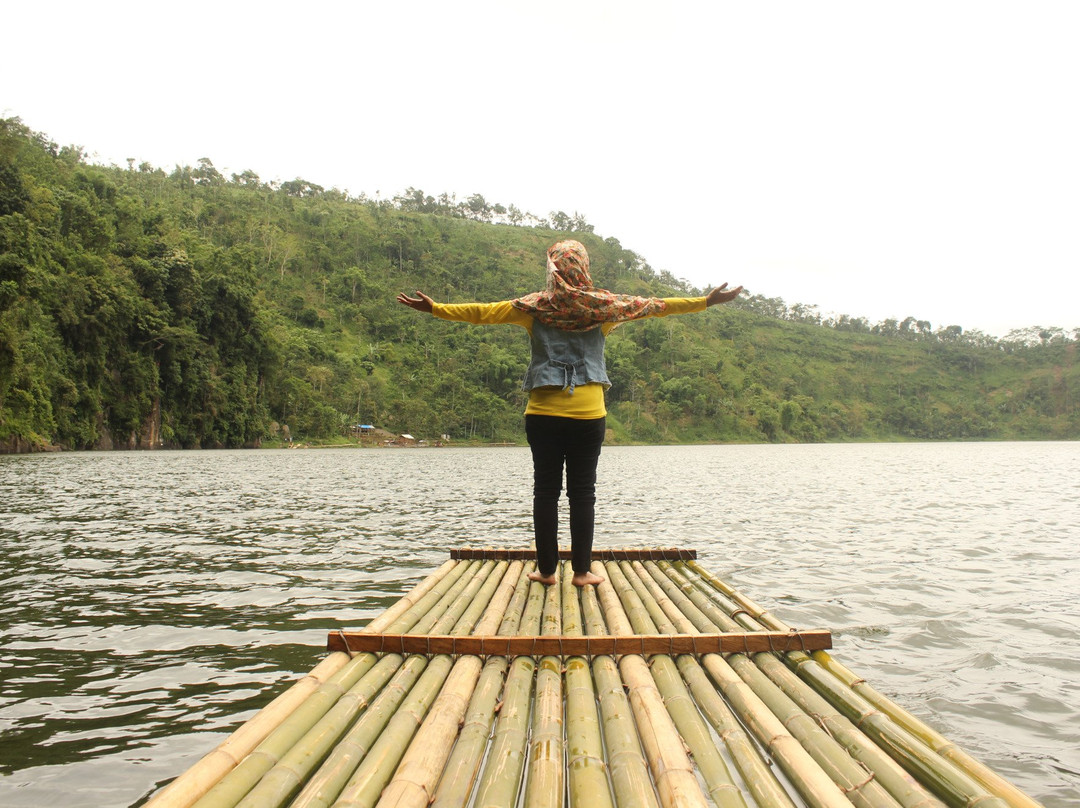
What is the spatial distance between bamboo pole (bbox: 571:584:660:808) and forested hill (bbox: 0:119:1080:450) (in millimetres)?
51598

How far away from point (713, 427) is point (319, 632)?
11887 cm

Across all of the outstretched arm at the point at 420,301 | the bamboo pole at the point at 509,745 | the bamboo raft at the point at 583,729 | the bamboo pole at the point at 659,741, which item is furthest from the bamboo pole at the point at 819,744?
the outstretched arm at the point at 420,301

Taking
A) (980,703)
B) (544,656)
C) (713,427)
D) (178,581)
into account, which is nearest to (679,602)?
(544,656)

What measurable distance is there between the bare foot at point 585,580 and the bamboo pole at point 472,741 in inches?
75.2

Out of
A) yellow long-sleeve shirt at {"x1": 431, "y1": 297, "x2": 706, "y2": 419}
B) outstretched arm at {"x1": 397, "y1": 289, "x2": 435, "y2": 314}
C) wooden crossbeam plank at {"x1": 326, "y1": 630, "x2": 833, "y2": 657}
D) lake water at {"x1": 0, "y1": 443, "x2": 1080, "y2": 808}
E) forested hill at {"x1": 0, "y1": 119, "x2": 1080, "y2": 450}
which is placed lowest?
lake water at {"x1": 0, "y1": 443, "x2": 1080, "y2": 808}

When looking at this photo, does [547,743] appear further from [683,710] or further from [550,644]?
[550,644]

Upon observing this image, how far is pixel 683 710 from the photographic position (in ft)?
10.2

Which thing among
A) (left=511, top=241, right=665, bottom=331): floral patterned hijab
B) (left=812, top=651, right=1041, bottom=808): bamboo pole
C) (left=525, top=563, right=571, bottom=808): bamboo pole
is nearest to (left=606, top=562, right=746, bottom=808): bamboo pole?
(left=525, top=563, right=571, bottom=808): bamboo pole

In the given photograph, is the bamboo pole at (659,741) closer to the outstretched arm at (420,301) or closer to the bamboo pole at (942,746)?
the bamboo pole at (942,746)

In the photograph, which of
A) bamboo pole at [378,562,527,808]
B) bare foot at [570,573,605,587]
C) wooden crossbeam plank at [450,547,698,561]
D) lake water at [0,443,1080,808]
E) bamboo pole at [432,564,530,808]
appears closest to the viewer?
bamboo pole at [378,562,527,808]

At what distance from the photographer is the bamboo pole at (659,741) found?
7.74ft

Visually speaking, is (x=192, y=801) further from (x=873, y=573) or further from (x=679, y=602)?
(x=873, y=573)

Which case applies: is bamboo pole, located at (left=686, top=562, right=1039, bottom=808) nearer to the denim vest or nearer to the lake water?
the lake water

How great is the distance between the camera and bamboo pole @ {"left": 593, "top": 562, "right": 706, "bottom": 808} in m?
2.36
